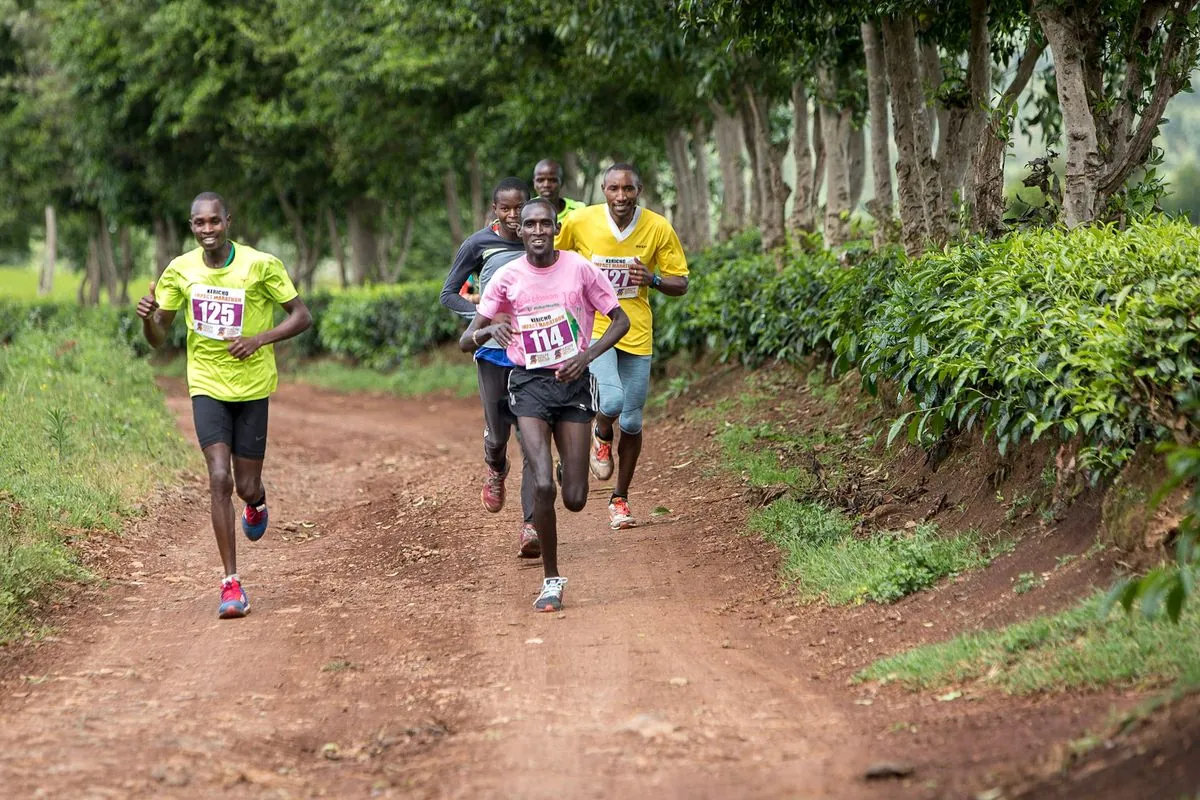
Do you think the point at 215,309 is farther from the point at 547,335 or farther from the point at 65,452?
the point at 65,452

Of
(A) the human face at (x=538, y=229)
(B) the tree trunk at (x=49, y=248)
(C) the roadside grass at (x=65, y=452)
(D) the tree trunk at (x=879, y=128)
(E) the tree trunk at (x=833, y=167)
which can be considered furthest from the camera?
(B) the tree trunk at (x=49, y=248)

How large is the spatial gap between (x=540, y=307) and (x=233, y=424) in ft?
6.29

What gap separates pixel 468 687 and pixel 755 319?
8.33 meters

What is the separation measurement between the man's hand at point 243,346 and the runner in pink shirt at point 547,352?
4.03ft

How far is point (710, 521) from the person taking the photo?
9.38m

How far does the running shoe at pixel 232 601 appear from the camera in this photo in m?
7.41

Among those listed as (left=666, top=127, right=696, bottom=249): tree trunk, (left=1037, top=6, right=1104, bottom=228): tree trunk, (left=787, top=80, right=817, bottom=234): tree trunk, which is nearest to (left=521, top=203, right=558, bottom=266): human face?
(left=1037, top=6, right=1104, bottom=228): tree trunk

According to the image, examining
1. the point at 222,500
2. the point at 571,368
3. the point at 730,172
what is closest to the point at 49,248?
the point at 730,172

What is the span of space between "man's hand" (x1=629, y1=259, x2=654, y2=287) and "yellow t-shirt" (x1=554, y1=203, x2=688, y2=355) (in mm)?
217

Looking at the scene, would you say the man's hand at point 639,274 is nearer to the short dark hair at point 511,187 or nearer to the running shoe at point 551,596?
the short dark hair at point 511,187

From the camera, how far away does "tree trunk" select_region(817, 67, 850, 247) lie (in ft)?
47.8

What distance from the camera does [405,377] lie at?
24375 millimetres

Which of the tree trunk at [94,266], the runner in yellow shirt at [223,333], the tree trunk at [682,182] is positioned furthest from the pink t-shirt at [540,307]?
the tree trunk at [94,266]

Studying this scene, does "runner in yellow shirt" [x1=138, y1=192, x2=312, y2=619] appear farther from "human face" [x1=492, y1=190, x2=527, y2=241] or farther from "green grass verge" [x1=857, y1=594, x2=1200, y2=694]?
"green grass verge" [x1=857, y1=594, x2=1200, y2=694]
